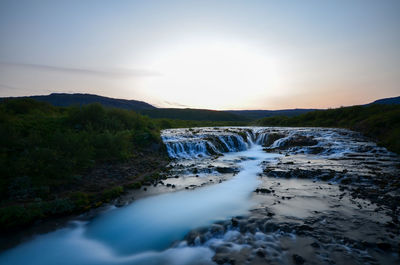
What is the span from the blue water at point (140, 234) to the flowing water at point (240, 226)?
0.03 m

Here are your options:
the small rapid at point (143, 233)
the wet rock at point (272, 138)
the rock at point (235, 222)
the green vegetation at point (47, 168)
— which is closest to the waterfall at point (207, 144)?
the wet rock at point (272, 138)

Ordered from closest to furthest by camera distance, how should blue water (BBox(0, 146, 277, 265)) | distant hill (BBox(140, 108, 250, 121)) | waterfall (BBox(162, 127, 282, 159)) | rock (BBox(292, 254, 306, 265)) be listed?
rock (BBox(292, 254, 306, 265)) → blue water (BBox(0, 146, 277, 265)) → waterfall (BBox(162, 127, 282, 159)) → distant hill (BBox(140, 108, 250, 121))

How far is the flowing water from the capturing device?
4812 mm

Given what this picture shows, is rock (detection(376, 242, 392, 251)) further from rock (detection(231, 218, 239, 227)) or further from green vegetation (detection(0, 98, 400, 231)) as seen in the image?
green vegetation (detection(0, 98, 400, 231))

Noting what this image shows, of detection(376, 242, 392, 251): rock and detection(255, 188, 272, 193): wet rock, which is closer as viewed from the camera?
detection(376, 242, 392, 251): rock

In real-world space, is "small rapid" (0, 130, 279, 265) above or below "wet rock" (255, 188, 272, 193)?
below

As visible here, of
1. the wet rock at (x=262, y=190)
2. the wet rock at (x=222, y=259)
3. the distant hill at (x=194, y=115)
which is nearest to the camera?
→ the wet rock at (x=222, y=259)

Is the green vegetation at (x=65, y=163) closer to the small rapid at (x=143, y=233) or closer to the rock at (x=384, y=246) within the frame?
the small rapid at (x=143, y=233)

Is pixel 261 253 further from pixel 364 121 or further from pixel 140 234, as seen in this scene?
pixel 364 121

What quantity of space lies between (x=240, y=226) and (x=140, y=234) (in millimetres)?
3223

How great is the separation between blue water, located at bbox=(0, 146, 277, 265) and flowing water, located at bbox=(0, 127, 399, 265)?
0.03m

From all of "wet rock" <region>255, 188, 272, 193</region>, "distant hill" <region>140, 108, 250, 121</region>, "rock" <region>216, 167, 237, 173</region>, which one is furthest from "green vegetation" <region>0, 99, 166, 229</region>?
"distant hill" <region>140, 108, 250, 121</region>

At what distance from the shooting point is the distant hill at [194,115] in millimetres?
107794

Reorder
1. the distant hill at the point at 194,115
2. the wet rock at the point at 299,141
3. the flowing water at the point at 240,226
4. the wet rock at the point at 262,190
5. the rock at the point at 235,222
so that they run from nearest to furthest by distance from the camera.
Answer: the flowing water at the point at 240,226 → the rock at the point at 235,222 → the wet rock at the point at 262,190 → the wet rock at the point at 299,141 → the distant hill at the point at 194,115
